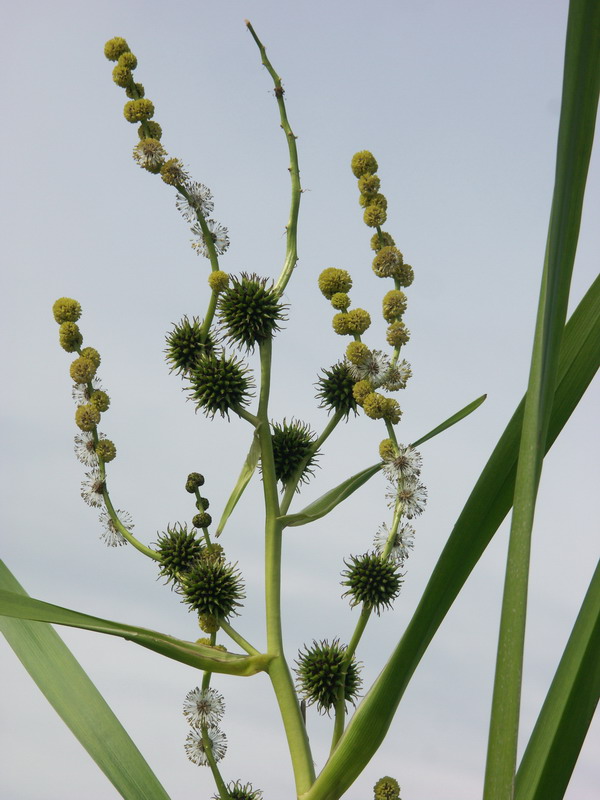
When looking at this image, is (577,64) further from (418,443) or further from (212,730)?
(212,730)

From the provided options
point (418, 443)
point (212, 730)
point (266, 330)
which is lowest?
point (212, 730)

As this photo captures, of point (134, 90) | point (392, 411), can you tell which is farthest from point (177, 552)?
point (134, 90)

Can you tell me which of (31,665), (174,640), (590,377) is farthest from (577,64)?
(31,665)

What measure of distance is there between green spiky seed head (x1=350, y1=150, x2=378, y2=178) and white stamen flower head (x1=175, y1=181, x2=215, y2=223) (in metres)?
0.26

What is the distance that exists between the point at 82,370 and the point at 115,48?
20.3 inches

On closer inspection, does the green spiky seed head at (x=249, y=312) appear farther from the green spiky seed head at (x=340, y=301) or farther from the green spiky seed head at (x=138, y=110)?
the green spiky seed head at (x=138, y=110)

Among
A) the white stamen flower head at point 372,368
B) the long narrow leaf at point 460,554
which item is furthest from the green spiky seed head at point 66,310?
the long narrow leaf at point 460,554

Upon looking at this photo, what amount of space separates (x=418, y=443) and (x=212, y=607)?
0.39 m

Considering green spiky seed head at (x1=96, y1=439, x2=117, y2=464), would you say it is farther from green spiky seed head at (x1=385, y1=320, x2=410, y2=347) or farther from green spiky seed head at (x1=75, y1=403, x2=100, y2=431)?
green spiky seed head at (x1=385, y1=320, x2=410, y2=347)

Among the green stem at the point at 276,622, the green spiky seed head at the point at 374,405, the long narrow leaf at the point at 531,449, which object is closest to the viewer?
the long narrow leaf at the point at 531,449

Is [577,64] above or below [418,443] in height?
below

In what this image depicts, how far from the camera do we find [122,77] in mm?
1384

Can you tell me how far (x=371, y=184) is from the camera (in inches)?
55.9

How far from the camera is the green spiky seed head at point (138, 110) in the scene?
138 cm
